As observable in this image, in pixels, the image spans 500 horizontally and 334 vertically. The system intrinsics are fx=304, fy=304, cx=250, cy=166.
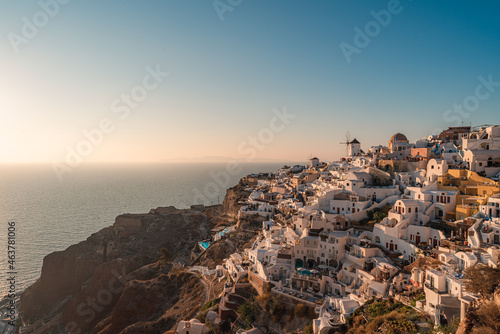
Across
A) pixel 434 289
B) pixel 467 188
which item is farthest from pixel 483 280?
pixel 467 188

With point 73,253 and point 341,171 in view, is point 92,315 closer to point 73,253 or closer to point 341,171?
point 73,253

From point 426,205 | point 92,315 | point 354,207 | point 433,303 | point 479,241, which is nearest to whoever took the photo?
point 433,303

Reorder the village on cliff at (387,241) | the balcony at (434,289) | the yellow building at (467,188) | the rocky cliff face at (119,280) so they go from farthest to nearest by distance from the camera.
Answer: the rocky cliff face at (119,280) → the yellow building at (467,188) → the village on cliff at (387,241) → the balcony at (434,289)

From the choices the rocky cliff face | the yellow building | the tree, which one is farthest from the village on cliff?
the rocky cliff face

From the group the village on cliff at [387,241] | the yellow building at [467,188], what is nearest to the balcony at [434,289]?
the village on cliff at [387,241]

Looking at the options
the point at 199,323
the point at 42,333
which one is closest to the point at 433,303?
the point at 199,323

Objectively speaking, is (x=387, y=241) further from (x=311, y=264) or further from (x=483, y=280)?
(x=483, y=280)

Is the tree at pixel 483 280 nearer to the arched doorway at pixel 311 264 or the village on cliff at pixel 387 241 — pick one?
the village on cliff at pixel 387 241
